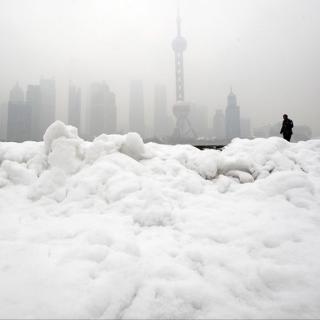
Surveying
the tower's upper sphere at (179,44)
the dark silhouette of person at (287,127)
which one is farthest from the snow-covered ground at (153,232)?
the tower's upper sphere at (179,44)

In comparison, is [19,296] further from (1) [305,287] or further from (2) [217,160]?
(2) [217,160]

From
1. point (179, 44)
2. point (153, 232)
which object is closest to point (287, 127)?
point (153, 232)

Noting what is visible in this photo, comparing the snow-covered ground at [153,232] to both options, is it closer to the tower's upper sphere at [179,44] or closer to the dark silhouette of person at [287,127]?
the dark silhouette of person at [287,127]

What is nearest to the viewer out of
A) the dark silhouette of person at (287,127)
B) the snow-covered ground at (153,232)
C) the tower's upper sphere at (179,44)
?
the snow-covered ground at (153,232)

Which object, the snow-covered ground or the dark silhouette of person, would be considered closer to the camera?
the snow-covered ground

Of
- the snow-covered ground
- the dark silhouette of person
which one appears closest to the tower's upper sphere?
the dark silhouette of person

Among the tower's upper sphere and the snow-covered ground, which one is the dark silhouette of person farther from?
the tower's upper sphere

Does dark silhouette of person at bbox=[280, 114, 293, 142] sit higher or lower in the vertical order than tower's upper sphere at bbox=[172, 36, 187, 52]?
lower
